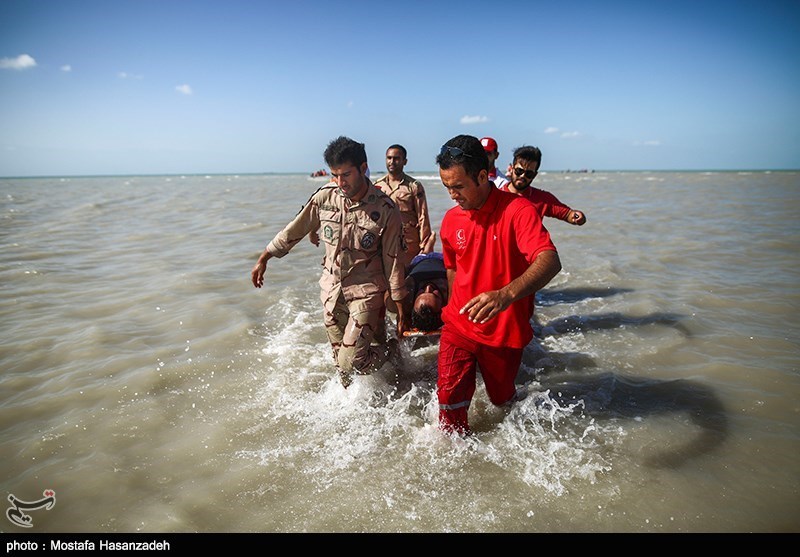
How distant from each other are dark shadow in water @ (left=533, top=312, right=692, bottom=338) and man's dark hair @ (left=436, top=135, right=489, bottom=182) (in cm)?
347

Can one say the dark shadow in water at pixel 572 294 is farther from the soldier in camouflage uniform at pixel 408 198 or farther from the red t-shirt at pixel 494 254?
the red t-shirt at pixel 494 254

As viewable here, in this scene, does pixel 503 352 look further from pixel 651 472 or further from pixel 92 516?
pixel 92 516

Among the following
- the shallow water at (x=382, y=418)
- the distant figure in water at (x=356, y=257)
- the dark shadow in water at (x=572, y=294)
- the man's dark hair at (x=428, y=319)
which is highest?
the distant figure in water at (x=356, y=257)

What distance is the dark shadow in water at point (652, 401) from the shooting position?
A: 3182 mm

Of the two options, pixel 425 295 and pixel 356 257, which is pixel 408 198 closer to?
pixel 425 295

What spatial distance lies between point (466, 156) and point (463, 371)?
1427mm

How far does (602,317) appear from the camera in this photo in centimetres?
600

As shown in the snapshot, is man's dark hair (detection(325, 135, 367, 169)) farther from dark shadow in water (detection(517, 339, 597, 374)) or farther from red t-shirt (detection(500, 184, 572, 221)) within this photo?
dark shadow in water (detection(517, 339, 597, 374))

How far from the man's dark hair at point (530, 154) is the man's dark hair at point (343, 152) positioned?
209 cm

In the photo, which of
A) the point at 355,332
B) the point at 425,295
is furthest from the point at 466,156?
the point at 425,295

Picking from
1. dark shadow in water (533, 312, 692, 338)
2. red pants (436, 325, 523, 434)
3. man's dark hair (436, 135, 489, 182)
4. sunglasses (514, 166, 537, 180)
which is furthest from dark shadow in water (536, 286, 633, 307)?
man's dark hair (436, 135, 489, 182)

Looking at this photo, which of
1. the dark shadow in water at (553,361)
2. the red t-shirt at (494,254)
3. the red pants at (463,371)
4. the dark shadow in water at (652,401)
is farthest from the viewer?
the dark shadow in water at (553,361)

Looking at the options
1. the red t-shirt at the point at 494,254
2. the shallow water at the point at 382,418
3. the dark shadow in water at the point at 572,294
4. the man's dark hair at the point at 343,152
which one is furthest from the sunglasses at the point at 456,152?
the dark shadow in water at the point at 572,294

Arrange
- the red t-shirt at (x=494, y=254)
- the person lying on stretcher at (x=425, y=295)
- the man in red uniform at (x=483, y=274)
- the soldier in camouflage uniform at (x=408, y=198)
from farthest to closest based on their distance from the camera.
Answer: the soldier in camouflage uniform at (x=408, y=198)
the person lying on stretcher at (x=425, y=295)
the red t-shirt at (x=494, y=254)
the man in red uniform at (x=483, y=274)
